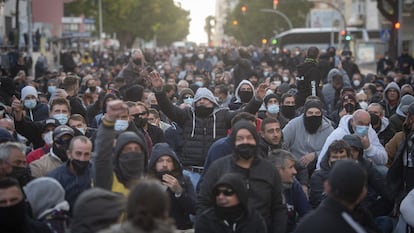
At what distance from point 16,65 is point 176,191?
20.0m

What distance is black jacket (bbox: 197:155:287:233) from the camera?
24.5 ft

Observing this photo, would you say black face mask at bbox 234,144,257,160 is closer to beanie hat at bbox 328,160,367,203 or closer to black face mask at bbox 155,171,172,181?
black face mask at bbox 155,171,172,181

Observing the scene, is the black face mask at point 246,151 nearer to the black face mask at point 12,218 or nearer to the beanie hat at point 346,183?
the beanie hat at point 346,183

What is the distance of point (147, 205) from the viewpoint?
5.01 m

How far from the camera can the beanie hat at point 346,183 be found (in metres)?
5.95

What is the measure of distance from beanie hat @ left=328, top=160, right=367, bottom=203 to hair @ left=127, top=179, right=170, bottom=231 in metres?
1.33

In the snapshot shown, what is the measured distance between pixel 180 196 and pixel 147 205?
326 cm

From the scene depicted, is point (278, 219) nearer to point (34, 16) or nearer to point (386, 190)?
point (386, 190)

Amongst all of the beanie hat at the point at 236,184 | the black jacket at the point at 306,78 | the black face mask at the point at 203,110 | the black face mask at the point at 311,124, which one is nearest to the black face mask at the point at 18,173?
the beanie hat at the point at 236,184

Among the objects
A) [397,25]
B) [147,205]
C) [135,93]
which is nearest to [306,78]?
[135,93]

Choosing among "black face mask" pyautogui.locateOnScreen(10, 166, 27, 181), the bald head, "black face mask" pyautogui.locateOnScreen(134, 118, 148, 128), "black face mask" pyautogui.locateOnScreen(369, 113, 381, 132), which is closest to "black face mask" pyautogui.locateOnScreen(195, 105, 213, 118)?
"black face mask" pyautogui.locateOnScreen(134, 118, 148, 128)

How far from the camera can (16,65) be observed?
89.6 ft

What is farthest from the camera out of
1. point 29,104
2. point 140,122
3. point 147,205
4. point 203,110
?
point 29,104

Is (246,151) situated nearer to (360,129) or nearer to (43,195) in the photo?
(43,195)
